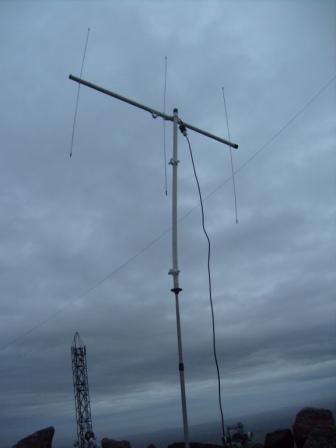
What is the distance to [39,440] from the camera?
2017 centimetres

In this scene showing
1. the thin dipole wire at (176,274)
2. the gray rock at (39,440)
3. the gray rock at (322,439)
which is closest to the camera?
the thin dipole wire at (176,274)

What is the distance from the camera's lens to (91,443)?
21.4m

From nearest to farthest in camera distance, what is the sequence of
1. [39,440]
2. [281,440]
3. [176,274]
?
[176,274]
[281,440]
[39,440]

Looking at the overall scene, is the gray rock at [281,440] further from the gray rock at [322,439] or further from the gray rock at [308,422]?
the gray rock at [322,439]

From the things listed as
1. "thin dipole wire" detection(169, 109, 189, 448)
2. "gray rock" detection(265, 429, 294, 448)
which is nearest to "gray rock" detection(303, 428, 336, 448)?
"gray rock" detection(265, 429, 294, 448)

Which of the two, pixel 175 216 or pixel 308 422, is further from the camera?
pixel 308 422

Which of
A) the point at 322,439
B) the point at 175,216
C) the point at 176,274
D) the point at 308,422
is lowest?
the point at 322,439

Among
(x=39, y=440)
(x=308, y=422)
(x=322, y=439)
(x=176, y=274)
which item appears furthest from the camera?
(x=39, y=440)

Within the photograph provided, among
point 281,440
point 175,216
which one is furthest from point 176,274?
point 281,440

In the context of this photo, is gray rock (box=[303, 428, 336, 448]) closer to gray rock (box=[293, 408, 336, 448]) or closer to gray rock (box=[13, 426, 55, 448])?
gray rock (box=[293, 408, 336, 448])

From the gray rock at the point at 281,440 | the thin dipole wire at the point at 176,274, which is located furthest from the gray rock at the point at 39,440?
the thin dipole wire at the point at 176,274

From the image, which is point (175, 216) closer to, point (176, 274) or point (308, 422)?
point (176, 274)

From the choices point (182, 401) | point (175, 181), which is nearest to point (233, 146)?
point (175, 181)

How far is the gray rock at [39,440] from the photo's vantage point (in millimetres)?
19734
